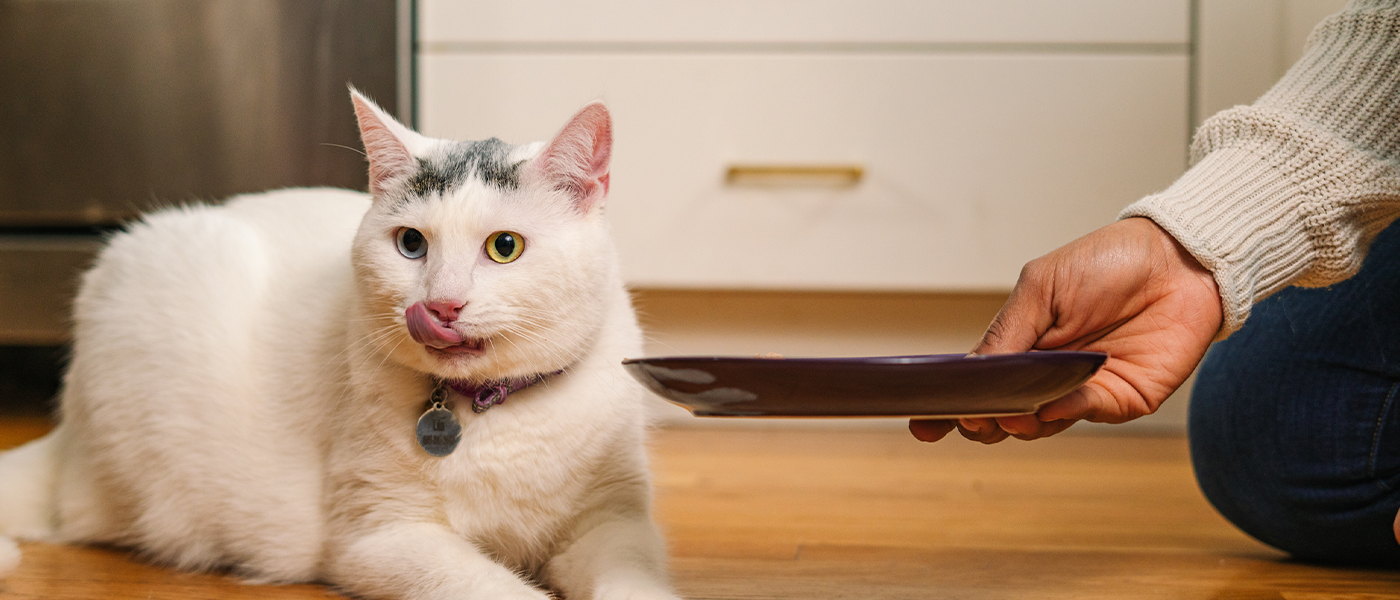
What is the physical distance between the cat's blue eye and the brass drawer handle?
1243 mm

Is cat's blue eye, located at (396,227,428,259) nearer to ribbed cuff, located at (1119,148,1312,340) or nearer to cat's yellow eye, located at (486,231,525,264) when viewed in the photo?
cat's yellow eye, located at (486,231,525,264)

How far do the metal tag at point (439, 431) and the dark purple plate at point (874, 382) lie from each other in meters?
0.29

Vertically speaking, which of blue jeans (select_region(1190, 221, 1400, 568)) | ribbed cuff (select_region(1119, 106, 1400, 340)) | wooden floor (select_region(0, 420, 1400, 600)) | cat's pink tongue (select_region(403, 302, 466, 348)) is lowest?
wooden floor (select_region(0, 420, 1400, 600))

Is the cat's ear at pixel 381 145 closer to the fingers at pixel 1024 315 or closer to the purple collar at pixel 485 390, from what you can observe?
the purple collar at pixel 485 390

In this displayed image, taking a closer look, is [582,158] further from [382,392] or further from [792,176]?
[792,176]

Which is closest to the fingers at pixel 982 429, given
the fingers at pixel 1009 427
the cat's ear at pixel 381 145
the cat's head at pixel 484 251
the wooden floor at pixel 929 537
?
the fingers at pixel 1009 427

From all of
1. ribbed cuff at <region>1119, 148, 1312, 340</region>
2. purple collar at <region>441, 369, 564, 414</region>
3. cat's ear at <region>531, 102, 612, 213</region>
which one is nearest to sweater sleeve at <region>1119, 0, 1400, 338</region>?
ribbed cuff at <region>1119, 148, 1312, 340</region>

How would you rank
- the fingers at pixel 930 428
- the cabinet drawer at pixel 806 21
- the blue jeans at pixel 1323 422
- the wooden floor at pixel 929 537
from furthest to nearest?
the cabinet drawer at pixel 806 21 < the blue jeans at pixel 1323 422 < the wooden floor at pixel 929 537 < the fingers at pixel 930 428

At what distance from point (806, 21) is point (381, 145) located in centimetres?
130

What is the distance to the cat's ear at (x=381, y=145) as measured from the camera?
0.90 metres

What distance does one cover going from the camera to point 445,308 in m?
0.80

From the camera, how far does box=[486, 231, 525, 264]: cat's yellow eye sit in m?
0.85

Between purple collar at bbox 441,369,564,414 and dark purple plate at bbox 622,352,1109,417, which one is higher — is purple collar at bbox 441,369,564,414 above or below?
below

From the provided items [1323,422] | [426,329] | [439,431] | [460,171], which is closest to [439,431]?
[439,431]
